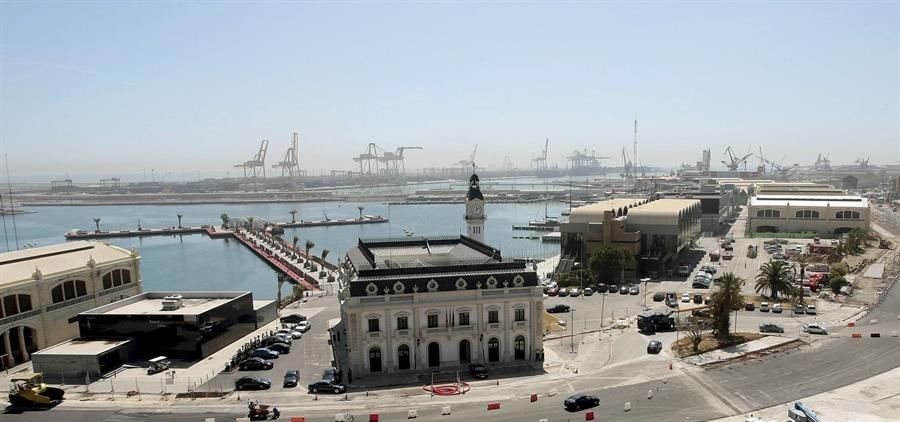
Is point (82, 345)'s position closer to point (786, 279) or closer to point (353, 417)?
point (353, 417)

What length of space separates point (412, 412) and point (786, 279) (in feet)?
120

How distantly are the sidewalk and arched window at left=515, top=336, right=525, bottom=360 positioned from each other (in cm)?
896

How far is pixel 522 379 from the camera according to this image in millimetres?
30156

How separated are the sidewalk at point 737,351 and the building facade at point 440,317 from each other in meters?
8.70

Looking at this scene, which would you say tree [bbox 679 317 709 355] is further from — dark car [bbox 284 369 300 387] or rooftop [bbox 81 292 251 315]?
rooftop [bbox 81 292 251 315]

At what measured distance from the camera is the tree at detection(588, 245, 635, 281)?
54.5 meters

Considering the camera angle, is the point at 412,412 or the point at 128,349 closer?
the point at 412,412

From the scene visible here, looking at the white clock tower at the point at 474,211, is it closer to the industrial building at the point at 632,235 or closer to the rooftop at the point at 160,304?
the rooftop at the point at 160,304

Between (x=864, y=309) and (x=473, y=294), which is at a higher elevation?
(x=473, y=294)

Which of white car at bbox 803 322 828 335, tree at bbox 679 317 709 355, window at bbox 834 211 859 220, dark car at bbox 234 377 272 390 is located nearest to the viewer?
dark car at bbox 234 377 272 390

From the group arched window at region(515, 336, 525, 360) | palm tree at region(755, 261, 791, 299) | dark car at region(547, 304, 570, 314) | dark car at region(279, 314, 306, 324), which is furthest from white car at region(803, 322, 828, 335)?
dark car at region(279, 314, 306, 324)

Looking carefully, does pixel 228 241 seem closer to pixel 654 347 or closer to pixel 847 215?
pixel 654 347

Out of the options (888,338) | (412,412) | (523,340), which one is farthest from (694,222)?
(412,412)

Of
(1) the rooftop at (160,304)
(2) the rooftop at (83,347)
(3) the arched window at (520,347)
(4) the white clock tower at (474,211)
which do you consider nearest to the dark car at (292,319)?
(1) the rooftop at (160,304)
